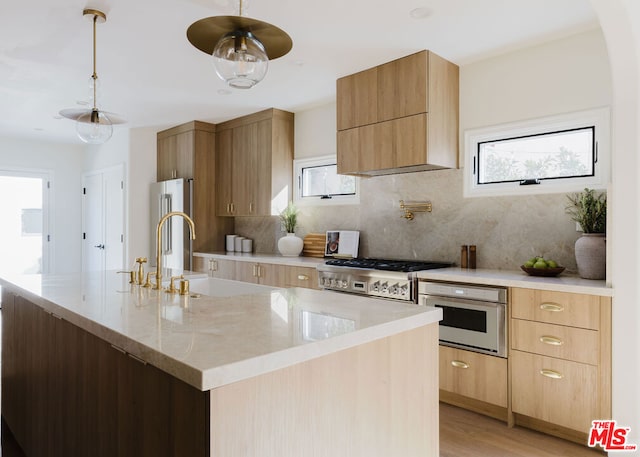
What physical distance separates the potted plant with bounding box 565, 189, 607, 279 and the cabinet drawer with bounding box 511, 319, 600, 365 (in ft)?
1.45

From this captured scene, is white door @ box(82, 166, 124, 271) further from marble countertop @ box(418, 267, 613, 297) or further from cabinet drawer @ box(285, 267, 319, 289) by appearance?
marble countertop @ box(418, 267, 613, 297)

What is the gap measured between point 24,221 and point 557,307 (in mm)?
7279

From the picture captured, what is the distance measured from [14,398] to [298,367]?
2.19 m

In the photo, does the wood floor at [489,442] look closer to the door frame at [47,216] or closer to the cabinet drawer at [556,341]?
the cabinet drawer at [556,341]

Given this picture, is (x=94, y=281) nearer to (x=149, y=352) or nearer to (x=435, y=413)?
(x=149, y=352)

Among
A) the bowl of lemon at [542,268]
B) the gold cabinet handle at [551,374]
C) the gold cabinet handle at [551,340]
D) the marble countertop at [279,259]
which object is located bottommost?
the gold cabinet handle at [551,374]

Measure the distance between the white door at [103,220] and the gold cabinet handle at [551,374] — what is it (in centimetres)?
532

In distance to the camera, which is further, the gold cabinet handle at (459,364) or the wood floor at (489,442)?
the gold cabinet handle at (459,364)

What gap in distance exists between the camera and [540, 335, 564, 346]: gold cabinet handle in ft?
8.47

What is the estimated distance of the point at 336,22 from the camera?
2.89m

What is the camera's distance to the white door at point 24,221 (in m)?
6.65

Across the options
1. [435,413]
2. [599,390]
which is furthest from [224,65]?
[599,390]

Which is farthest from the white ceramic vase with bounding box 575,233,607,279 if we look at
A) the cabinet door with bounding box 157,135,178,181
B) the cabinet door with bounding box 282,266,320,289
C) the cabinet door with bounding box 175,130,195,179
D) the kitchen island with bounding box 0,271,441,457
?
the cabinet door with bounding box 157,135,178,181

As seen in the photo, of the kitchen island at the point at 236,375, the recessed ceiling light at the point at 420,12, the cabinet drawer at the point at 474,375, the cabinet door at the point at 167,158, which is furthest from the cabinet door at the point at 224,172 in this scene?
the kitchen island at the point at 236,375
